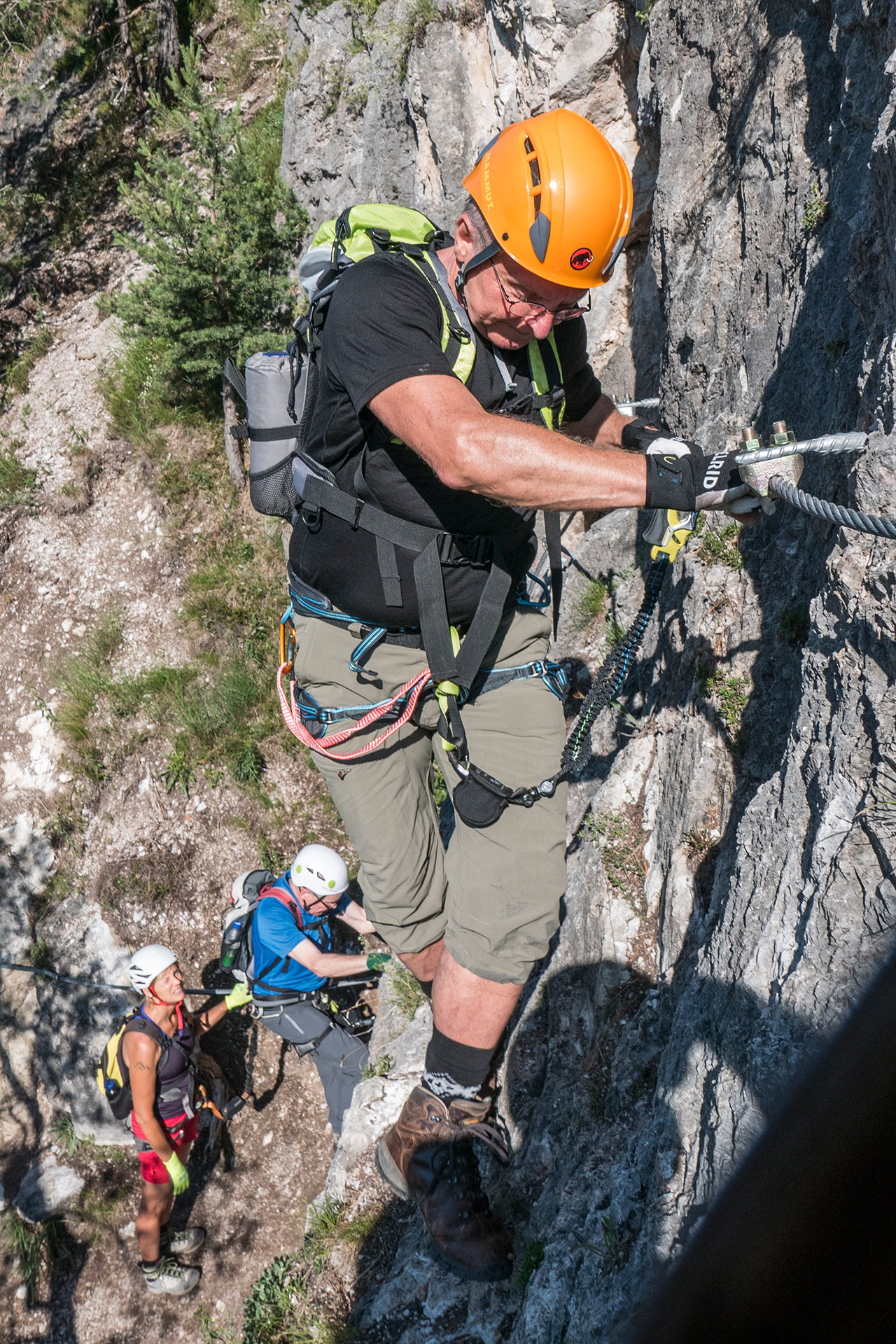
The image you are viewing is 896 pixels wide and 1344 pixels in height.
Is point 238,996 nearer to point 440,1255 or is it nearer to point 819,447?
point 440,1255

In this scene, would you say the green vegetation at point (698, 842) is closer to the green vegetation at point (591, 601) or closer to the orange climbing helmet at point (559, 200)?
the orange climbing helmet at point (559, 200)

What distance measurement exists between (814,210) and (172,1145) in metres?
7.65

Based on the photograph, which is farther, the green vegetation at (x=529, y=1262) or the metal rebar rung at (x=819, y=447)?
the green vegetation at (x=529, y=1262)

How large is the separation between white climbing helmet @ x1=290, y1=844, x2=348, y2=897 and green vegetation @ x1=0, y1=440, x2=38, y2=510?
6.29 meters

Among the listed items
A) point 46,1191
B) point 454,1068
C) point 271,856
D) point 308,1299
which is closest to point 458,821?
point 454,1068

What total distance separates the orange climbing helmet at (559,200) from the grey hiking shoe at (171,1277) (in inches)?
331

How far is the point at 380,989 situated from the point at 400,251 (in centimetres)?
530

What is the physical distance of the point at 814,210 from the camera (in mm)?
3125

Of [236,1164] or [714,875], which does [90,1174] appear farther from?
[714,875]

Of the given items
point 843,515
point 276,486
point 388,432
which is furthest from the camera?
point 276,486

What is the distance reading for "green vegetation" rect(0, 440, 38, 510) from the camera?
9.81 metres

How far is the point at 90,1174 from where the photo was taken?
8.22 metres

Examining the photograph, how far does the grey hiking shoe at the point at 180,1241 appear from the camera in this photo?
723cm

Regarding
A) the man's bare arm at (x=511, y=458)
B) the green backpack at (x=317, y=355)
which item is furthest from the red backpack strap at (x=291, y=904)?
the man's bare arm at (x=511, y=458)
